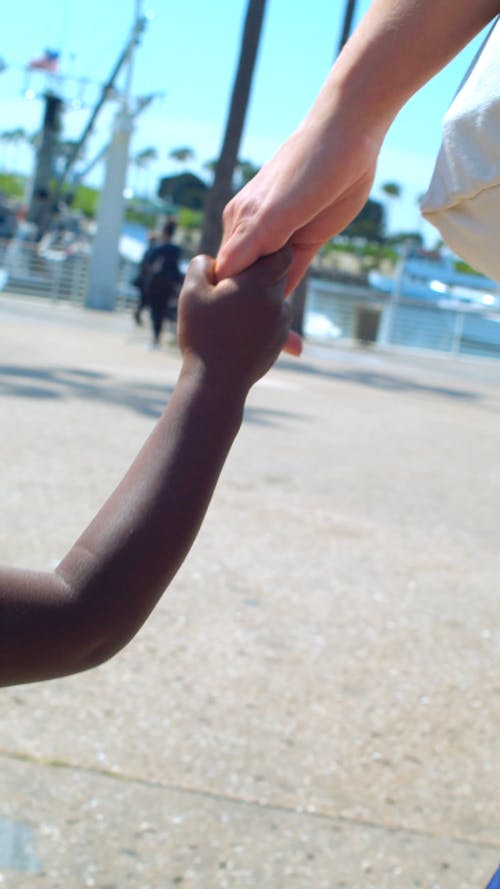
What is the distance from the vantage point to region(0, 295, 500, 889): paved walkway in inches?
111

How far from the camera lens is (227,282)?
48.4 inches

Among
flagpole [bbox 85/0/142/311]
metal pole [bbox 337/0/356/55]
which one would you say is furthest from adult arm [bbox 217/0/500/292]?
flagpole [bbox 85/0/142/311]

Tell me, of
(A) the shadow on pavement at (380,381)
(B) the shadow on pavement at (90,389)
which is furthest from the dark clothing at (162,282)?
(B) the shadow on pavement at (90,389)

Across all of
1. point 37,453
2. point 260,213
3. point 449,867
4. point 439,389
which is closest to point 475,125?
point 260,213

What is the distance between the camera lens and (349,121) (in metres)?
1.38

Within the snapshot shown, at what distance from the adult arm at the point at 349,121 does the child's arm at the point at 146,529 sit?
153mm

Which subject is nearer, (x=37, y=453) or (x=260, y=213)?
(x=260, y=213)

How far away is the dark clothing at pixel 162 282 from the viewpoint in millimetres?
17094

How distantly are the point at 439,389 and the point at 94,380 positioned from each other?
22.4 feet

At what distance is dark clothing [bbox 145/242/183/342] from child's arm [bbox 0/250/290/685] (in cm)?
1593

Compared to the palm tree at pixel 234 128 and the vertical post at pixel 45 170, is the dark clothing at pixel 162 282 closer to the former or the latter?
the palm tree at pixel 234 128

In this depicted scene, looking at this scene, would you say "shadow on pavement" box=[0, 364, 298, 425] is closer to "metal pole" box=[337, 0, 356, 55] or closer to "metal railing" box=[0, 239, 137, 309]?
"metal pole" box=[337, 0, 356, 55]

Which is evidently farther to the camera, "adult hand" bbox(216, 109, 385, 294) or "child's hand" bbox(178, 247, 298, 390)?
"adult hand" bbox(216, 109, 385, 294)

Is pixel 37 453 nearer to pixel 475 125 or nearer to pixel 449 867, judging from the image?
pixel 449 867
